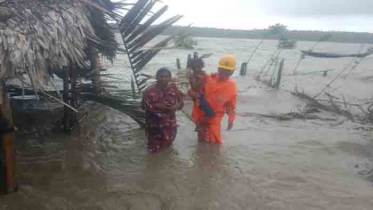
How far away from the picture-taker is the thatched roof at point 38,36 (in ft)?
10.5

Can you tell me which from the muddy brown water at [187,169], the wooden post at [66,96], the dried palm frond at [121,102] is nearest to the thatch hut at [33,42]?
the muddy brown water at [187,169]

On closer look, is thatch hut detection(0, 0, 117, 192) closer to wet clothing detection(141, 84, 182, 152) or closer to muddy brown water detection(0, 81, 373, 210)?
muddy brown water detection(0, 81, 373, 210)

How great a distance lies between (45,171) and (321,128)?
216 inches

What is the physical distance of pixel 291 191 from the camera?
14.5 feet

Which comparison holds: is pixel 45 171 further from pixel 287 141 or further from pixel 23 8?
pixel 287 141

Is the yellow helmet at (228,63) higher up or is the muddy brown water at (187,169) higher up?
the yellow helmet at (228,63)

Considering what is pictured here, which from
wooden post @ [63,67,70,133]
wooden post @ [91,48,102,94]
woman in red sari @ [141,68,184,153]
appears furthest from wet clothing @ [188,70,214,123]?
wooden post @ [63,67,70,133]

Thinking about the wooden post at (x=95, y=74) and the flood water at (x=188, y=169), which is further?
the wooden post at (x=95, y=74)

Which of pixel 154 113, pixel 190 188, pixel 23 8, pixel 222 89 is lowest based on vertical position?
pixel 190 188

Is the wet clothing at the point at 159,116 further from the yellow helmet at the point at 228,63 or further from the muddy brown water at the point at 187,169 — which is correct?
the yellow helmet at the point at 228,63

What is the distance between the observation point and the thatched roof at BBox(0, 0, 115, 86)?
3209mm

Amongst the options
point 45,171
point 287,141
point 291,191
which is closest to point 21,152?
point 45,171

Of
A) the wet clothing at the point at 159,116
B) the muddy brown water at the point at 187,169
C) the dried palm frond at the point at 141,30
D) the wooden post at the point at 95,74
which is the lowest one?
the muddy brown water at the point at 187,169

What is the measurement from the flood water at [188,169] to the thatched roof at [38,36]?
1.45m
